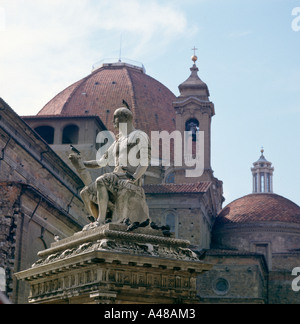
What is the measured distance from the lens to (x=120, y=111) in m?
12.9

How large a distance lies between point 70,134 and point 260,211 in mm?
16016

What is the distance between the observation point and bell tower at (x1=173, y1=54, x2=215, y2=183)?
58.7 m

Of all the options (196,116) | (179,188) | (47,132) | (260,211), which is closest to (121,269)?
(179,188)

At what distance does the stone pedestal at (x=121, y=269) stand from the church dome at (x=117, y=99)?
54159 millimetres

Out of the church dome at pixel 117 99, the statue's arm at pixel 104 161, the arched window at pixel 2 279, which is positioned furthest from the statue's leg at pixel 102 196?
the church dome at pixel 117 99

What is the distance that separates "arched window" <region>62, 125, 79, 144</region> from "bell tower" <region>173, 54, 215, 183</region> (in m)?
9.18

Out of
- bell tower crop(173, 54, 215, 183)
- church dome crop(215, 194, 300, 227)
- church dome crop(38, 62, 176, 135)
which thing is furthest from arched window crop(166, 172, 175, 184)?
church dome crop(215, 194, 300, 227)

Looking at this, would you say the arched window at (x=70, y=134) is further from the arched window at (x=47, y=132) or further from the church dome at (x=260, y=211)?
the church dome at (x=260, y=211)

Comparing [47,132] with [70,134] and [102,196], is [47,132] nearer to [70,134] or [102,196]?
[70,134]

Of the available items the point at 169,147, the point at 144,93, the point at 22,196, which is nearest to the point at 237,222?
the point at 169,147

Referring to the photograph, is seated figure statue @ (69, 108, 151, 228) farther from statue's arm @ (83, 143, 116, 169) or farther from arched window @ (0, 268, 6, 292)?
arched window @ (0, 268, 6, 292)

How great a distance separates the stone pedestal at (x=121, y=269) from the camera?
1116 centimetres

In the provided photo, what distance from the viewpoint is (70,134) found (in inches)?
2133
